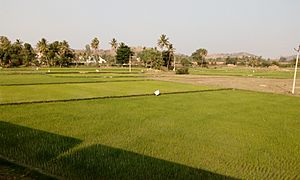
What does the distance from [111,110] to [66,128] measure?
3952 mm

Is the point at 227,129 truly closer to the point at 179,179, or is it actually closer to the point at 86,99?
the point at 179,179

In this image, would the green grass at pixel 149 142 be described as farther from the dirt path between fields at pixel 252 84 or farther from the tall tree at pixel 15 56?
the tall tree at pixel 15 56

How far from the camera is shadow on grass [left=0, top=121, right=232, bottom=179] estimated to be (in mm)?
5492

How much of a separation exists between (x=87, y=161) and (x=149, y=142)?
7.33 ft

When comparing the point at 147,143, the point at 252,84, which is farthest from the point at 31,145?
the point at 252,84

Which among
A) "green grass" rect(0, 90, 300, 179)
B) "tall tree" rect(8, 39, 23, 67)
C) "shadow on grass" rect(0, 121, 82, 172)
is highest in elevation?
"tall tree" rect(8, 39, 23, 67)

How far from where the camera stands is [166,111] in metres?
13.0

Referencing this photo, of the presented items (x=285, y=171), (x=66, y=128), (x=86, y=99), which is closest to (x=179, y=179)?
(x=285, y=171)

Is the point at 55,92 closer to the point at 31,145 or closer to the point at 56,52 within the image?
the point at 31,145

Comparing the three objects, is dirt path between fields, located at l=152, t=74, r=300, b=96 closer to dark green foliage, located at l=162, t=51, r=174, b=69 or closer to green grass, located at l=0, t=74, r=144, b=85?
green grass, located at l=0, t=74, r=144, b=85

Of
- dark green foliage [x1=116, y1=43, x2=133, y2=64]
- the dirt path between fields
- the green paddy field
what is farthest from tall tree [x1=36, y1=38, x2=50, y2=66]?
the green paddy field

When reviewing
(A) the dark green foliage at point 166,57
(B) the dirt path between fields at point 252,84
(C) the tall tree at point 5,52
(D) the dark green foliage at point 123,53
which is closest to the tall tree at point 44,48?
(C) the tall tree at point 5,52

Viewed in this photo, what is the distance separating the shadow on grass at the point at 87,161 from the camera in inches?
216

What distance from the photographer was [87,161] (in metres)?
6.09
